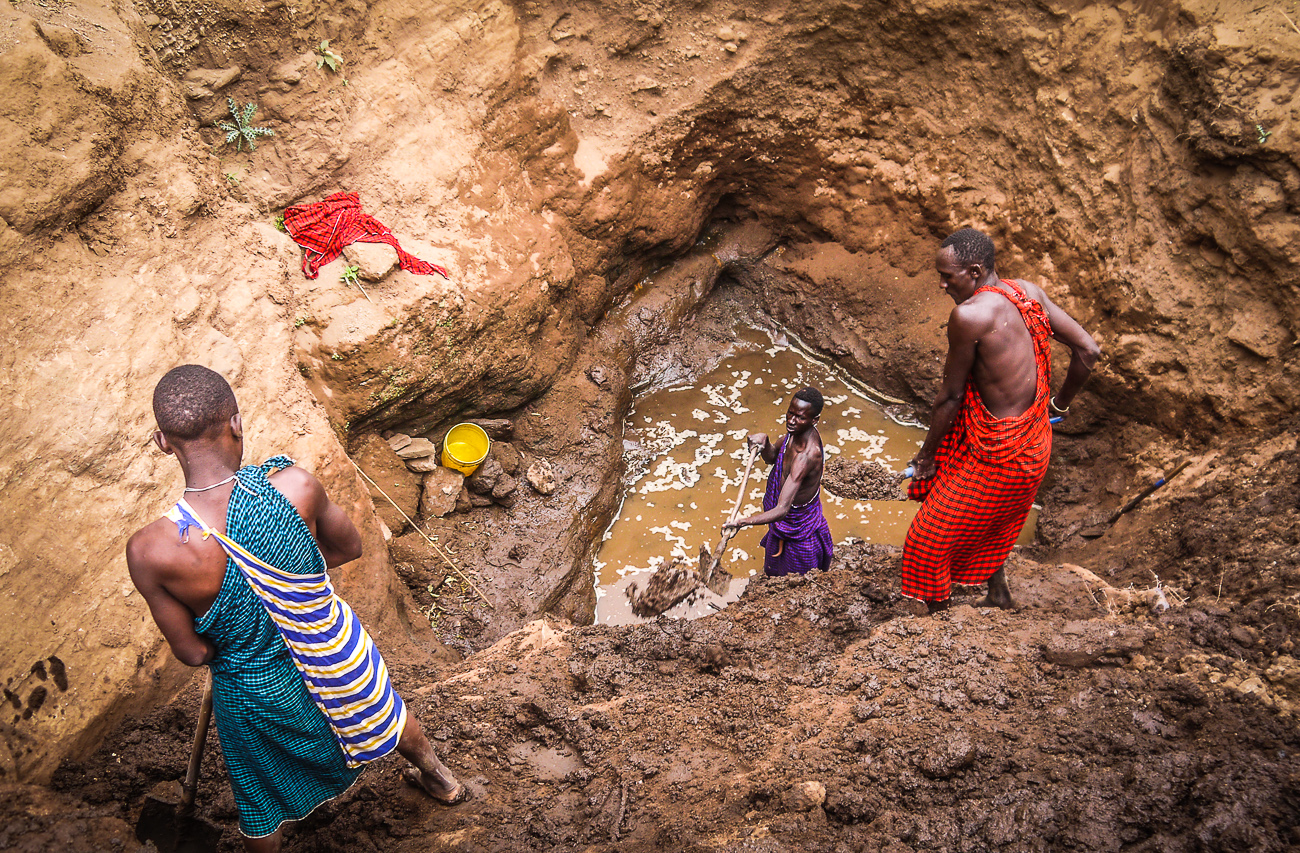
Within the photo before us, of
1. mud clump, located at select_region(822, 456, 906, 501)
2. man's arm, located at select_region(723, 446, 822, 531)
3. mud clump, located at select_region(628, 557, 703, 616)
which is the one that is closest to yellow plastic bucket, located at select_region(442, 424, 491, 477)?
mud clump, located at select_region(628, 557, 703, 616)

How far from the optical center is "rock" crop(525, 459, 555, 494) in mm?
5418

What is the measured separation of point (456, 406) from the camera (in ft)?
17.1

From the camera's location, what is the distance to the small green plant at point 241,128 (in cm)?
432

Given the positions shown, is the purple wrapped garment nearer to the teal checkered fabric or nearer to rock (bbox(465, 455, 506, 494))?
rock (bbox(465, 455, 506, 494))

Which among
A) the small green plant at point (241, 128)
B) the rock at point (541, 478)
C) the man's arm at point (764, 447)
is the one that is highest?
the small green plant at point (241, 128)

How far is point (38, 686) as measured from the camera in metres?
2.78

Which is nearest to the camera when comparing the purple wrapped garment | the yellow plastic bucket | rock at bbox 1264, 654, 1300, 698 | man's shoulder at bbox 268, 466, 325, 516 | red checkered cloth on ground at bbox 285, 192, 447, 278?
man's shoulder at bbox 268, 466, 325, 516

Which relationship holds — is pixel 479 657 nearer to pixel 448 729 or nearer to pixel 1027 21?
pixel 448 729

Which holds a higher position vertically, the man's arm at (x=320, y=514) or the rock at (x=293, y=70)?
the rock at (x=293, y=70)

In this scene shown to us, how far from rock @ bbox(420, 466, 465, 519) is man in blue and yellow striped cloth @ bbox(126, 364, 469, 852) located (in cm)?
249

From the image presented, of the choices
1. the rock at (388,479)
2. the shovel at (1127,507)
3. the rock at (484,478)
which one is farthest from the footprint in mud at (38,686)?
the shovel at (1127,507)

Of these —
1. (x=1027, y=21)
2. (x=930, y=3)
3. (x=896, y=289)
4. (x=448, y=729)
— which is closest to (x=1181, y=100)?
(x=1027, y=21)

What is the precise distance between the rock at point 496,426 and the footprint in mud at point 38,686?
2.91m

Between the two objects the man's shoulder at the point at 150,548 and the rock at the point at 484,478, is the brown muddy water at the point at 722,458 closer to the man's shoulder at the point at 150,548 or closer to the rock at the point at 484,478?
the rock at the point at 484,478
